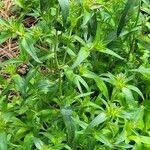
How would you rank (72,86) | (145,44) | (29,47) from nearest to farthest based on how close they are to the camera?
(29,47), (72,86), (145,44)

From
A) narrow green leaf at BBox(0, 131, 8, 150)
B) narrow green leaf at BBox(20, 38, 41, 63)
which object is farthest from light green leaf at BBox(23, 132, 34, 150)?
narrow green leaf at BBox(20, 38, 41, 63)

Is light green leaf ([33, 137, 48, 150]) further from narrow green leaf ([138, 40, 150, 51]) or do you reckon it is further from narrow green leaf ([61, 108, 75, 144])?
narrow green leaf ([138, 40, 150, 51])

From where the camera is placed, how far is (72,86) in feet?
6.87

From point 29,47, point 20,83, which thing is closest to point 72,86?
point 20,83

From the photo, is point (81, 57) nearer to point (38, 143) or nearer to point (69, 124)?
point (69, 124)

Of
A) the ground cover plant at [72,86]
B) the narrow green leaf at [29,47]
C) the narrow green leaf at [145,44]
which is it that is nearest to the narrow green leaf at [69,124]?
the ground cover plant at [72,86]

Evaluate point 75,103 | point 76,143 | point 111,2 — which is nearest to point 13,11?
point 111,2

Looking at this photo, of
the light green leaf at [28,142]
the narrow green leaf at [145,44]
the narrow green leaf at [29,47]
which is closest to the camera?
the narrow green leaf at [29,47]

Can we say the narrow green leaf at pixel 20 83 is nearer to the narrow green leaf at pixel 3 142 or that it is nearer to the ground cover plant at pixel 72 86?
the ground cover plant at pixel 72 86

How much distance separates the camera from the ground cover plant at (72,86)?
1862 mm

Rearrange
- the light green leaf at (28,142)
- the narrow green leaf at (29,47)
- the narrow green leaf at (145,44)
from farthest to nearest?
the narrow green leaf at (145,44)
the light green leaf at (28,142)
the narrow green leaf at (29,47)

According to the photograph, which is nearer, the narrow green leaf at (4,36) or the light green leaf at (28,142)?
the narrow green leaf at (4,36)

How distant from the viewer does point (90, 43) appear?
6.51 feet

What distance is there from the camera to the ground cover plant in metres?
1.86
